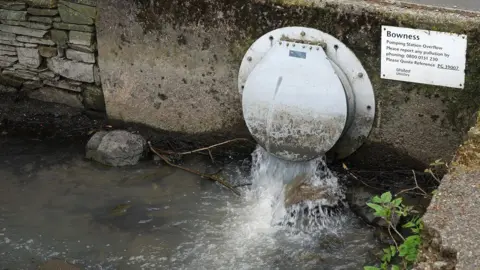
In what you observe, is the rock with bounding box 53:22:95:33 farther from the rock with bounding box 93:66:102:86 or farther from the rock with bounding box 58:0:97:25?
the rock with bounding box 93:66:102:86

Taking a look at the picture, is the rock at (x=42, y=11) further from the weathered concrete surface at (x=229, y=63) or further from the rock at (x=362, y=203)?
the rock at (x=362, y=203)

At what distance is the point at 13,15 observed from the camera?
5.33 metres

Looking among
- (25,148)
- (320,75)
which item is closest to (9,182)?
(25,148)

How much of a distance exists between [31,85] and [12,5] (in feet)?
2.37

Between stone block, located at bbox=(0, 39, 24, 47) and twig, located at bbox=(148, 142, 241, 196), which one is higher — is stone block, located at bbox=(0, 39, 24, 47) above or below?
above

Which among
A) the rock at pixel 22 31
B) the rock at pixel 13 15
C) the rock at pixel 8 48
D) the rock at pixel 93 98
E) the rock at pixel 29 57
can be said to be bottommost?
the rock at pixel 93 98

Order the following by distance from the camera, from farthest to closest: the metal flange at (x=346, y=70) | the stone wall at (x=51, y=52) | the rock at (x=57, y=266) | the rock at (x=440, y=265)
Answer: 1. the stone wall at (x=51, y=52)
2. the metal flange at (x=346, y=70)
3. the rock at (x=57, y=266)
4. the rock at (x=440, y=265)

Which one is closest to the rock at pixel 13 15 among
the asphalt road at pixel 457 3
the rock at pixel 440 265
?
the asphalt road at pixel 457 3

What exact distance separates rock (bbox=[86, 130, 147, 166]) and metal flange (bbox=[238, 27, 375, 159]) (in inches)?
42.6

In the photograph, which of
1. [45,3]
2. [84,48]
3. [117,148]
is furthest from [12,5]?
[117,148]

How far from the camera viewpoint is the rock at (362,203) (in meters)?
4.56

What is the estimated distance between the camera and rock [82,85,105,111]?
5.52 metres

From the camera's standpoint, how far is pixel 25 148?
17.9 ft

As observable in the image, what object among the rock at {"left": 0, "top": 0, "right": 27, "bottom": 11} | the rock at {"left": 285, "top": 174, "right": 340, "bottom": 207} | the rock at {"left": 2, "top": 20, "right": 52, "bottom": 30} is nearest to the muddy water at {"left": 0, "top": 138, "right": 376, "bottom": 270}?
the rock at {"left": 285, "top": 174, "right": 340, "bottom": 207}
